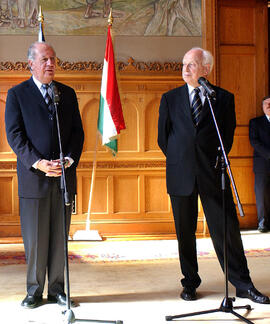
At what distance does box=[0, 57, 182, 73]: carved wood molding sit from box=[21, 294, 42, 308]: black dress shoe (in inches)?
135

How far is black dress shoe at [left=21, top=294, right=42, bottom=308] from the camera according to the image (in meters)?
3.33

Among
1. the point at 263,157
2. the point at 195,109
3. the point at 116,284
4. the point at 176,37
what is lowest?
the point at 116,284

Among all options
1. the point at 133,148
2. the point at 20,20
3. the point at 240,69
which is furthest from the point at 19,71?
the point at 240,69

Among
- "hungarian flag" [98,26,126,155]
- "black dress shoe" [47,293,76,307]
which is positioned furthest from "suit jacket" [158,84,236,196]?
"hungarian flag" [98,26,126,155]

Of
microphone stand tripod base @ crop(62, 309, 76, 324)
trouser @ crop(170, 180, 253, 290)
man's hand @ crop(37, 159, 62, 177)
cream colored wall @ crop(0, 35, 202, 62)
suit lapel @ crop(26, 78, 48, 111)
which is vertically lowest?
microphone stand tripod base @ crop(62, 309, 76, 324)

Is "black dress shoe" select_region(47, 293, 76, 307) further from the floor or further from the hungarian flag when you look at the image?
the hungarian flag

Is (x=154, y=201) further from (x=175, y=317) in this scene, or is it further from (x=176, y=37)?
(x=175, y=317)

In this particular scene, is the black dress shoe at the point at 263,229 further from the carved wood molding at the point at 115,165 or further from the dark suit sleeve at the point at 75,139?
the dark suit sleeve at the point at 75,139

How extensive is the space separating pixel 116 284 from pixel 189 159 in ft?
4.31

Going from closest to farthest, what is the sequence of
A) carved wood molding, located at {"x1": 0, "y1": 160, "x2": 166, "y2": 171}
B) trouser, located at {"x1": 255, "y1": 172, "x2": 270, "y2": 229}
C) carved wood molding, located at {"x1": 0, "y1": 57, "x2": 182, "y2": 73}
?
carved wood molding, located at {"x1": 0, "y1": 57, "x2": 182, "y2": 73}, carved wood molding, located at {"x1": 0, "y1": 160, "x2": 166, "y2": 171}, trouser, located at {"x1": 255, "y1": 172, "x2": 270, "y2": 229}

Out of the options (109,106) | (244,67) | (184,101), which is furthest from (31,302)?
(244,67)

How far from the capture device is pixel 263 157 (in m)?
6.30

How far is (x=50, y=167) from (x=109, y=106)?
2.54 meters

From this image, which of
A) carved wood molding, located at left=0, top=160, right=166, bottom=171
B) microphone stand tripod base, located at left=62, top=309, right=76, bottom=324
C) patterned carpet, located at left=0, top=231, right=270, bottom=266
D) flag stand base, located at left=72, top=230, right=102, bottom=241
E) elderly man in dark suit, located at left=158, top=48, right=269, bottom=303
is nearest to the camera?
microphone stand tripod base, located at left=62, top=309, right=76, bottom=324
